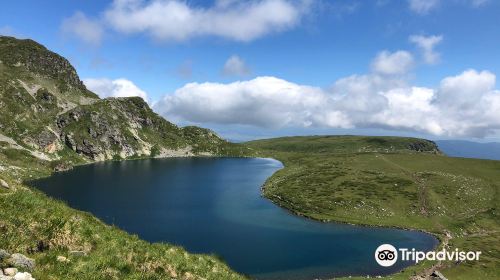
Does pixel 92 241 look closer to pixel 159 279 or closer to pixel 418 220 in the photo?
pixel 159 279

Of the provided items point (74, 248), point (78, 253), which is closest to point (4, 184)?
point (74, 248)

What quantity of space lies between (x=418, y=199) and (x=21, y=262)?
148 meters

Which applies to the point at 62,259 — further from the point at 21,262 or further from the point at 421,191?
the point at 421,191

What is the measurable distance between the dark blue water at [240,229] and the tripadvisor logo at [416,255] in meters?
2.47

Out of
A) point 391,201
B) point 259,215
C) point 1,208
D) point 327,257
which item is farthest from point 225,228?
point 1,208

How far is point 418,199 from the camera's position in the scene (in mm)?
140000

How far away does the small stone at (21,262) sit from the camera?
13.0 m

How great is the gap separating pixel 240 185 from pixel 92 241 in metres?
161

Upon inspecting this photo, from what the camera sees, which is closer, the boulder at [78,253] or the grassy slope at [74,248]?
the grassy slope at [74,248]

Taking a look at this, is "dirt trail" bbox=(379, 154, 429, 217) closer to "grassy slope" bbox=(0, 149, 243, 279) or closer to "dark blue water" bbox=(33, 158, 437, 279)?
"dark blue water" bbox=(33, 158, 437, 279)

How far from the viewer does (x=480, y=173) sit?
173000mm

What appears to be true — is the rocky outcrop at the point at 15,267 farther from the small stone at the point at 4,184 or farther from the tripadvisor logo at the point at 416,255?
the tripadvisor logo at the point at 416,255

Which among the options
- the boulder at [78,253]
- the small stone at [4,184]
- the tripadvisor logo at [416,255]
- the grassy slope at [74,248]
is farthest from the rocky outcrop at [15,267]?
the tripadvisor logo at [416,255]

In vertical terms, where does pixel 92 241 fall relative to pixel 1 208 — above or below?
below
